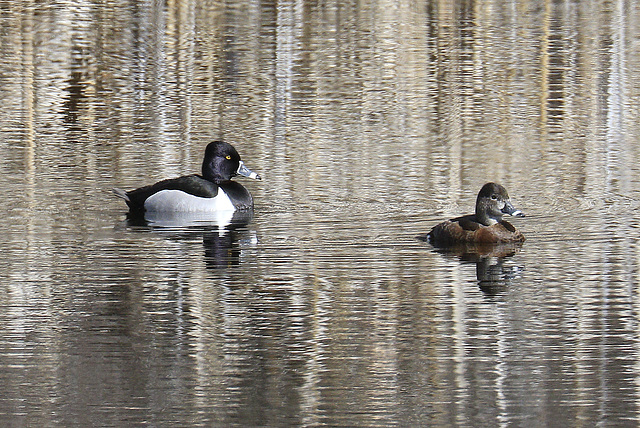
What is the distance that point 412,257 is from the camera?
388 inches

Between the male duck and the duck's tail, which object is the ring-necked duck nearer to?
the duck's tail

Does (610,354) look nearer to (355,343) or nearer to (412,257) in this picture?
(355,343)

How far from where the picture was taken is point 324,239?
1049cm

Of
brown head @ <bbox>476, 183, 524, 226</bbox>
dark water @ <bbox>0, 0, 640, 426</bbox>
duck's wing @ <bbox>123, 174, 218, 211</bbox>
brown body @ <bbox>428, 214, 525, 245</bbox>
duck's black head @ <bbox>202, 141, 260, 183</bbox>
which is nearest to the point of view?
dark water @ <bbox>0, 0, 640, 426</bbox>

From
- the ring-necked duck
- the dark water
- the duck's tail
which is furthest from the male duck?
the duck's tail

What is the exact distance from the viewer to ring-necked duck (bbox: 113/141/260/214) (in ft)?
39.3

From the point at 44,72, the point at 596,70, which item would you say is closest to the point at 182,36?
the point at 44,72

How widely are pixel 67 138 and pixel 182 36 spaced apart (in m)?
9.41

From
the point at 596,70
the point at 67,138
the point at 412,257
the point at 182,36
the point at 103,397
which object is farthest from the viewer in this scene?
the point at 182,36

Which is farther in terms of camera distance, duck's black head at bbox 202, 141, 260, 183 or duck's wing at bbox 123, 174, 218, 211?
duck's black head at bbox 202, 141, 260, 183

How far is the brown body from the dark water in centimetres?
20

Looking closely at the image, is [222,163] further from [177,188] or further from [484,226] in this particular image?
[484,226]

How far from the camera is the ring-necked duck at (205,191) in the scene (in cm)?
1199

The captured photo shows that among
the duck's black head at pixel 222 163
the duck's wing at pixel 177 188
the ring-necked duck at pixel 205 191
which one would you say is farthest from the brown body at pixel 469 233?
the duck's black head at pixel 222 163
